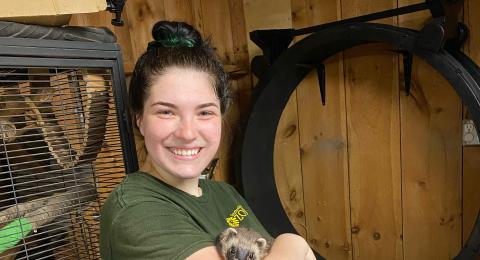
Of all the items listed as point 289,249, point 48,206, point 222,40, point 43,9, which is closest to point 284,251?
point 289,249

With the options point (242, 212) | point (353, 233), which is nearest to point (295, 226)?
point (353, 233)

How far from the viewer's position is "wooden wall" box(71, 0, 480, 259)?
1.44 metres

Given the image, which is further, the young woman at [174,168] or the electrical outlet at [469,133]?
the electrical outlet at [469,133]

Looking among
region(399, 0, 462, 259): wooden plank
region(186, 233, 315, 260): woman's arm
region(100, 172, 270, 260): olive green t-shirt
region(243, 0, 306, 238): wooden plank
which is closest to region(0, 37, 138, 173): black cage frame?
region(100, 172, 270, 260): olive green t-shirt

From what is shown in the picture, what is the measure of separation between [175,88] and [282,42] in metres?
0.91

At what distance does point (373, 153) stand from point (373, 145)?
0.11 feet

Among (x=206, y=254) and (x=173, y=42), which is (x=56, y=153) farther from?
(x=206, y=254)

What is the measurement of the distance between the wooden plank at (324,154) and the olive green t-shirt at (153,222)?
1.01 m

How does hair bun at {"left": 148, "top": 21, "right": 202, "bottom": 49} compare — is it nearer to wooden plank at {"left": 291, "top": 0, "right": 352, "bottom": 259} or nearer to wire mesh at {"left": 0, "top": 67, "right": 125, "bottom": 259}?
wire mesh at {"left": 0, "top": 67, "right": 125, "bottom": 259}

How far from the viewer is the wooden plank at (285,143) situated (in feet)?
5.84

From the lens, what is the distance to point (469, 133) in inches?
54.7

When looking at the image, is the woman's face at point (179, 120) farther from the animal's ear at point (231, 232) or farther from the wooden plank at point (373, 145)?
the wooden plank at point (373, 145)

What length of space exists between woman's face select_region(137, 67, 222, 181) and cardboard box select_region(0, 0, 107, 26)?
22 centimetres

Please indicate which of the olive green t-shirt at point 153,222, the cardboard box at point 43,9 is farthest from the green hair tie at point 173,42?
the olive green t-shirt at point 153,222
